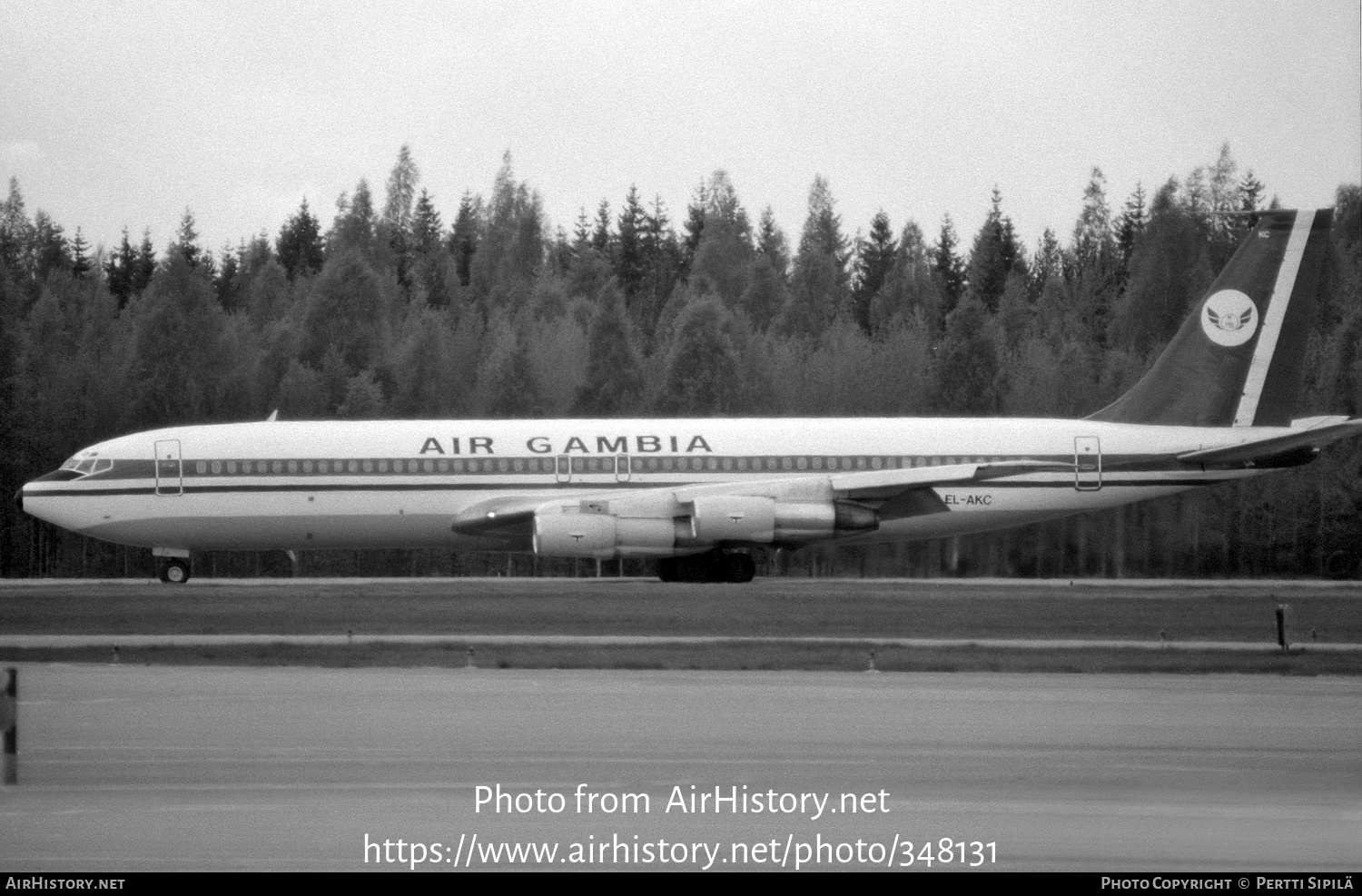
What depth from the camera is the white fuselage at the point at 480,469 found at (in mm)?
34625

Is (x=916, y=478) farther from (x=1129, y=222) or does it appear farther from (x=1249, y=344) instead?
(x=1129, y=222)

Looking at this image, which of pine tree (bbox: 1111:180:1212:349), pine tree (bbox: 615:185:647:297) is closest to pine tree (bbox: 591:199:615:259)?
pine tree (bbox: 615:185:647:297)

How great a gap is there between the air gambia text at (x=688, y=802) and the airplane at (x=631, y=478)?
74.1 ft

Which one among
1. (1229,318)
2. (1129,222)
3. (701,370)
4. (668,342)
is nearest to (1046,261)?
(1129,222)

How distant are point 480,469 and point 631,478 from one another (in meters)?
3.11

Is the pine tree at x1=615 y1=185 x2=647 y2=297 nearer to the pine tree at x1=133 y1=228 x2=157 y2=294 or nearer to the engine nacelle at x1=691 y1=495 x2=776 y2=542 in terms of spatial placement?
the pine tree at x1=133 y1=228 x2=157 y2=294

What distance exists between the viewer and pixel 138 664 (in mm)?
20047

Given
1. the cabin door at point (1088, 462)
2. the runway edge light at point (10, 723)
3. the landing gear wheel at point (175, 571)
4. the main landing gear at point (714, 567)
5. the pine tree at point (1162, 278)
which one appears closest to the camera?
the runway edge light at point (10, 723)

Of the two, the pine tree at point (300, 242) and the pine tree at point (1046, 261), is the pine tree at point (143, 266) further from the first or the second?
the pine tree at point (1046, 261)

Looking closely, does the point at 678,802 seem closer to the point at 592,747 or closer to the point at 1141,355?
the point at 592,747

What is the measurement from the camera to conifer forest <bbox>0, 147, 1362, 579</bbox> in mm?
41938

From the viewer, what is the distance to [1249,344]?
36969 mm

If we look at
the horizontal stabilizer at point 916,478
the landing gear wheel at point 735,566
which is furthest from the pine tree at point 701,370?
the horizontal stabilizer at point 916,478

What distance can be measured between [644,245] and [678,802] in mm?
100330
